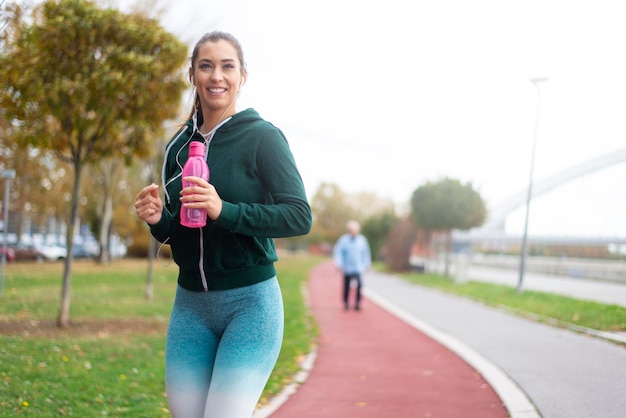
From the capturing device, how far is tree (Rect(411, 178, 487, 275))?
30531mm

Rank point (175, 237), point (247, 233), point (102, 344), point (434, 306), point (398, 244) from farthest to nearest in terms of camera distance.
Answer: point (398, 244)
point (434, 306)
point (102, 344)
point (175, 237)
point (247, 233)

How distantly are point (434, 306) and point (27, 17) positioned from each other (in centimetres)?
1164

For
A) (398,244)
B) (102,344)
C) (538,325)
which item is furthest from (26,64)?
(398,244)

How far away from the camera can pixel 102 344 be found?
820 cm

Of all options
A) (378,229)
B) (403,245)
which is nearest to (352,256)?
(403,245)

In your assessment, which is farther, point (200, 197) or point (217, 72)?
point (217, 72)

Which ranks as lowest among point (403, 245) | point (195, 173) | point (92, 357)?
point (92, 357)

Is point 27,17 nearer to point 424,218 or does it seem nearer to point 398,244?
point 424,218

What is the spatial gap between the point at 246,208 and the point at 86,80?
7.78 m

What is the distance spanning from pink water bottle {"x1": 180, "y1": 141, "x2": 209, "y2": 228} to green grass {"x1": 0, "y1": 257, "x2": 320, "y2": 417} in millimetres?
3455

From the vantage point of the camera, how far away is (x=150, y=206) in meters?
2.28

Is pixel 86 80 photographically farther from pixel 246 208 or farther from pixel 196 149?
pixel 246 208

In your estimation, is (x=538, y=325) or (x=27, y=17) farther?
(x=538, y=325)

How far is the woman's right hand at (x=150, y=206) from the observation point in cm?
228
